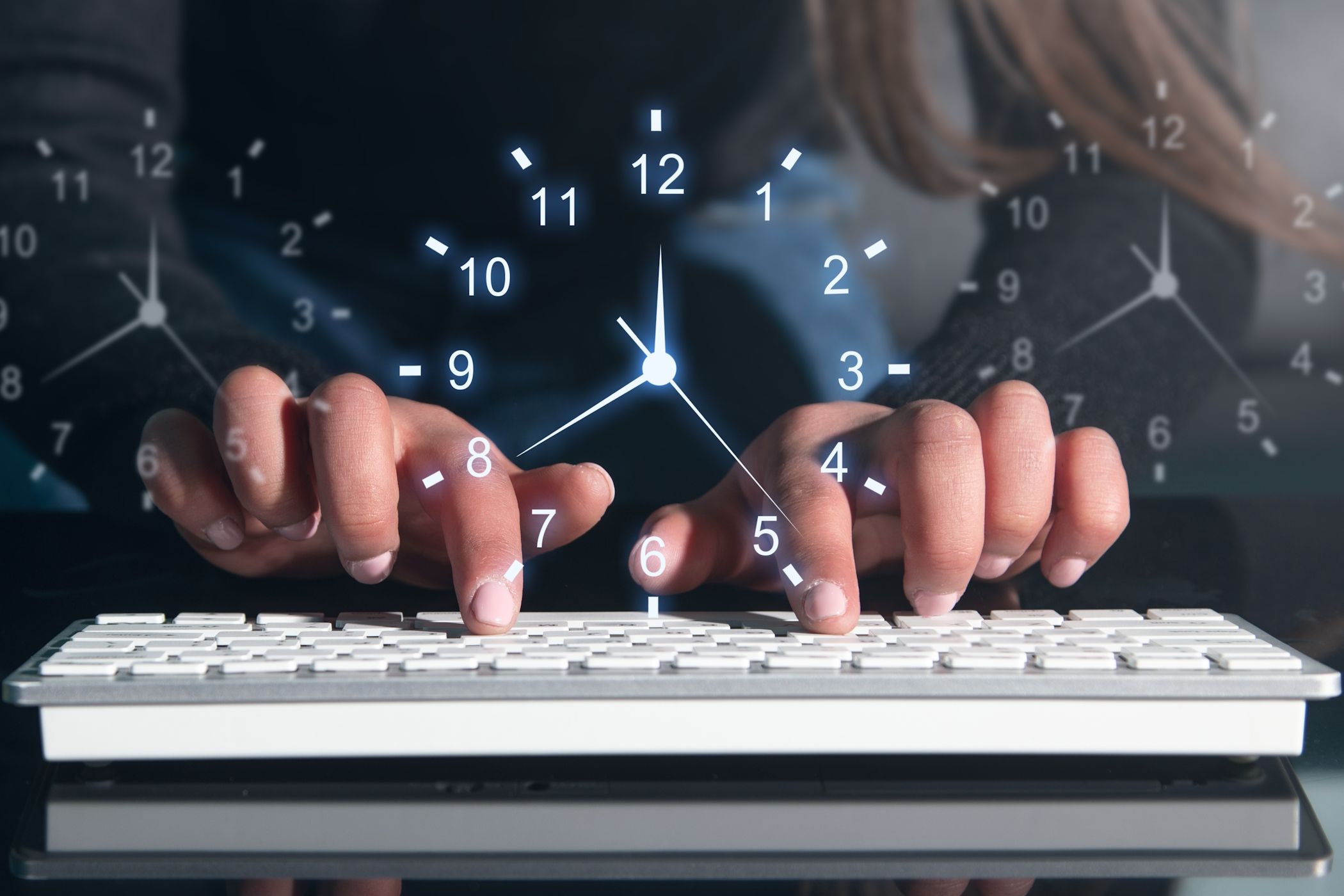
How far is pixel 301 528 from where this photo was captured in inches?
21.8

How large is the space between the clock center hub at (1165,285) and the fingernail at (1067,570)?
0.44 m

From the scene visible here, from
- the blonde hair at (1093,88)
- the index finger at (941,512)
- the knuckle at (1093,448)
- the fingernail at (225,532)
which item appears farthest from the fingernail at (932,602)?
the blonde hair at (1093,88)

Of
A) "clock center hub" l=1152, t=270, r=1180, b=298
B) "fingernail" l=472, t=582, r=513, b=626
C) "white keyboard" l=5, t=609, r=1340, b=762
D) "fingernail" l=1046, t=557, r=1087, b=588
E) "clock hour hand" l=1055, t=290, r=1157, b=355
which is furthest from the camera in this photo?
"clock center hub" l=1152, t=270, r=1180, b=298

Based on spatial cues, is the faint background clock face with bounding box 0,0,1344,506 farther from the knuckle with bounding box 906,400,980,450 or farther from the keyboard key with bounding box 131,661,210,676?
the keyboard key with bounding box 131,661,210,676

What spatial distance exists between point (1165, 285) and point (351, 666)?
83cm

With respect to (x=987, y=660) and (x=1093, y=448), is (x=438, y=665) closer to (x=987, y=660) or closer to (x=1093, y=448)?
(x=987, y=660)

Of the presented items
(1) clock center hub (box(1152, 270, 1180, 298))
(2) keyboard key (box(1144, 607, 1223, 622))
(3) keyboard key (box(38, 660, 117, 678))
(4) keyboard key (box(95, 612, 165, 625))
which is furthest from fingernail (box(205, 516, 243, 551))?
(1) clock center hub (box(1152, 270, 1180, 298))

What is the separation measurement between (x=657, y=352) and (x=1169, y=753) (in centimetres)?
33

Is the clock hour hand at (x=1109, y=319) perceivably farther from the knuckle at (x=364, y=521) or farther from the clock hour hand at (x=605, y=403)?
the knuckle at (x=364, y=521)

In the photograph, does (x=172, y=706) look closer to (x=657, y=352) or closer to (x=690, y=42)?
(x=657, y=352)

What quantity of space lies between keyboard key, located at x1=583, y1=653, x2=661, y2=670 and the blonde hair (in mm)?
635

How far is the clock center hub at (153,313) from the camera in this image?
2.91 ft

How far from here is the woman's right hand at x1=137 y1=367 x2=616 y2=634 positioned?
50 cm

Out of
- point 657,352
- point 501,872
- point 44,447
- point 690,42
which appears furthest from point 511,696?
point 44,447
